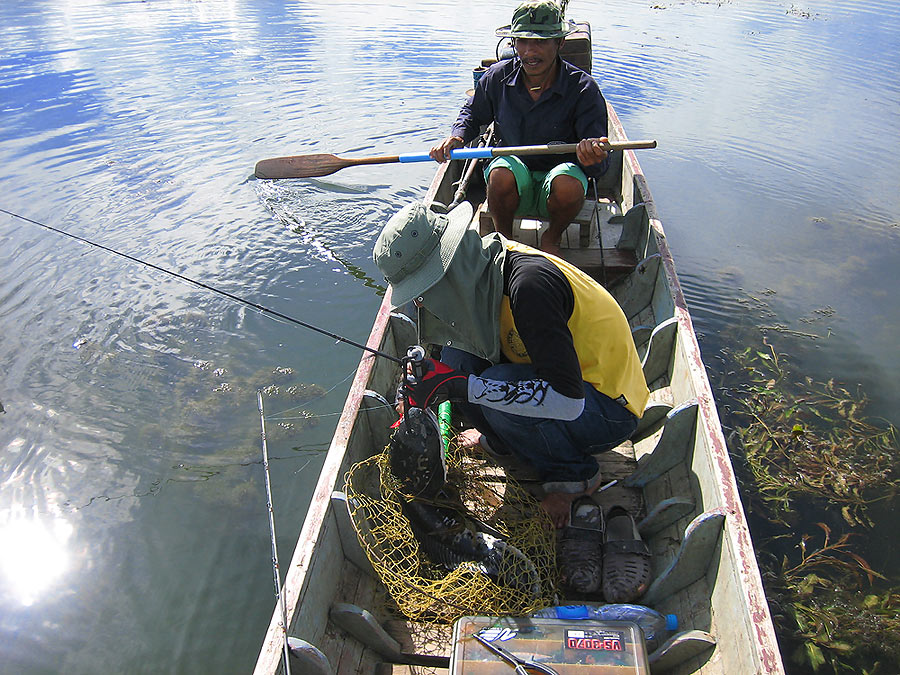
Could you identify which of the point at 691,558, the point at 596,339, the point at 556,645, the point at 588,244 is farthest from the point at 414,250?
the point at 588,244

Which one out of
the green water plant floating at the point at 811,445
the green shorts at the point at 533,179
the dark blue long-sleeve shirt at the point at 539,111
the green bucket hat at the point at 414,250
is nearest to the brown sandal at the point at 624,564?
the green bucket hat at the point at 414,250

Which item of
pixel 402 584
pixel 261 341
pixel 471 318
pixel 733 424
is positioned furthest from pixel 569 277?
pixel 261 341

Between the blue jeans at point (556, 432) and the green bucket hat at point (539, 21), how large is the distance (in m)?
2.45

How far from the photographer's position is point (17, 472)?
4.68 metres

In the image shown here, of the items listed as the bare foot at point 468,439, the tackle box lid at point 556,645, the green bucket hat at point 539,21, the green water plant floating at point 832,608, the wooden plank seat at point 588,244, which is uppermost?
the green bucket hat at point 539,21

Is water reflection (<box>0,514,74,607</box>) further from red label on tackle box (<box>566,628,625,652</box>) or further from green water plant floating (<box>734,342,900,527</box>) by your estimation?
green water plant floating (<box>734,342,900,527</box>)

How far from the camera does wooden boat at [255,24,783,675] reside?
218cm

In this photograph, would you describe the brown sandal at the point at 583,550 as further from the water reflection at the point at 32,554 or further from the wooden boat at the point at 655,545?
the water reflection at the point at 32,554

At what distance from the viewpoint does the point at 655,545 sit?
9.70ft

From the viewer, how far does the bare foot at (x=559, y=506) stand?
9.78 ft

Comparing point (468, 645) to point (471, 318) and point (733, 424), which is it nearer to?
point (471, 318)

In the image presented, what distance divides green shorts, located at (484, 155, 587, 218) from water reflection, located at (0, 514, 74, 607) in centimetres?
406

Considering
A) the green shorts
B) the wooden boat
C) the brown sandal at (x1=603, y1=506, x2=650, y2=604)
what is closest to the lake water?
the wooden boat

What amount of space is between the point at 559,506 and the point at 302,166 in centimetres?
391
